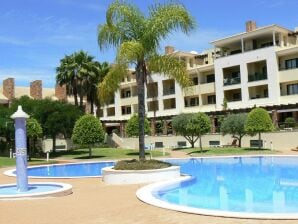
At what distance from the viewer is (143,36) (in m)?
20.3

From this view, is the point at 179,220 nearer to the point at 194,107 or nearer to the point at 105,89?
the point at 105,89

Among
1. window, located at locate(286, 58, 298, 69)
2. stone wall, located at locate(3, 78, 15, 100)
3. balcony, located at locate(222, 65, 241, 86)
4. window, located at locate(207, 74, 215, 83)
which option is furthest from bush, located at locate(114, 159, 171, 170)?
stone wall, located at locate(3, 78, 15, 100)

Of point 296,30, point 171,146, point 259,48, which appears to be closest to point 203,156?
point 171,146

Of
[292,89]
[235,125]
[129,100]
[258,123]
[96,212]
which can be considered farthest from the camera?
[129,100]

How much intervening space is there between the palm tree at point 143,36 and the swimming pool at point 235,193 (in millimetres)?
3855

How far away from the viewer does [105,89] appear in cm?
2173

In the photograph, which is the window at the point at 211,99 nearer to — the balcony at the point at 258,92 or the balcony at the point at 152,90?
the balcony at the point at 258,92

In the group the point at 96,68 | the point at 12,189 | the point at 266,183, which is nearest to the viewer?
the point at 12,189

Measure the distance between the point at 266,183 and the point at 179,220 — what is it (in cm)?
1029

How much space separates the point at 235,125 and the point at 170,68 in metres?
22.2

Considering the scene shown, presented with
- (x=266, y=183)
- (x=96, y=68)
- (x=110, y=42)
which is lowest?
(x=266, y=183)

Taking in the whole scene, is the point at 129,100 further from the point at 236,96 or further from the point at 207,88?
the point at 236,96

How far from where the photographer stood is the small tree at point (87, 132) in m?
39.0

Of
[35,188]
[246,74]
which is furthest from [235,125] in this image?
[35,188]
